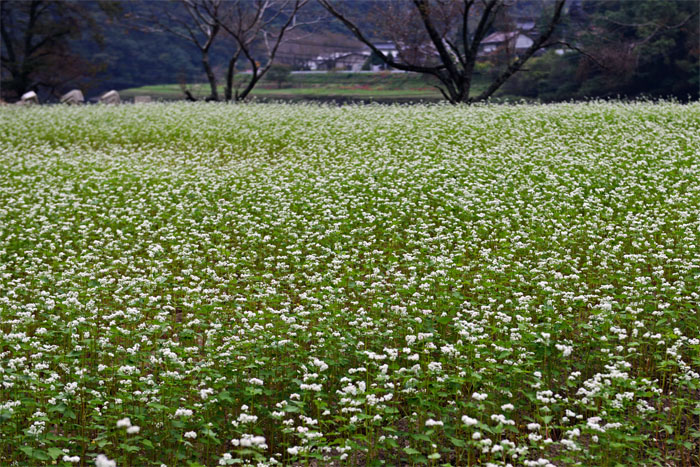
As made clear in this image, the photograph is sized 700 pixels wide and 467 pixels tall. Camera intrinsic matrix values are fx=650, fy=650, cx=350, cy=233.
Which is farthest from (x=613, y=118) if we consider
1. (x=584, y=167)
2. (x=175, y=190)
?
(x=175, y=190)

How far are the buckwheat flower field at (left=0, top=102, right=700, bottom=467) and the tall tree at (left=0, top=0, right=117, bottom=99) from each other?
28.9 m

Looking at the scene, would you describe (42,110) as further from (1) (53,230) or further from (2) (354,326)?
(2) (354,326)

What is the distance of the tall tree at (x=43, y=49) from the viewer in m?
43.0

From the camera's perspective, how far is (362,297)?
7.07m

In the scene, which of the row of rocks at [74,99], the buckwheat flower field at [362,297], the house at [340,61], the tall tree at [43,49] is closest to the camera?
the buckwheat flower field at [362,297]

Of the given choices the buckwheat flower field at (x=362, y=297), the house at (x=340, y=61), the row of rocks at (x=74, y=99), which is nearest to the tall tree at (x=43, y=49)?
the row of rocks at (x=74, y=99)

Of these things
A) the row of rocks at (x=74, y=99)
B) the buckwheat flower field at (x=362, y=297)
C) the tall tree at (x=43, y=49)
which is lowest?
the buckwheat flower field at (x=362, y=297)

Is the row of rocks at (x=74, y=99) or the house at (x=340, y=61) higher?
→ the house at (x=340, y=61)

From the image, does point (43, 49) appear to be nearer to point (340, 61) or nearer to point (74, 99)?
point (74, 99)

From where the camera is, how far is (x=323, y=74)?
2424 inches

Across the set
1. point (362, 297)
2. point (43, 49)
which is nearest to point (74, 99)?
point (43, 49)

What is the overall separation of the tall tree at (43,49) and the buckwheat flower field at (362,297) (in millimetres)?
28863

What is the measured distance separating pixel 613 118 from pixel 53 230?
46.9 feet

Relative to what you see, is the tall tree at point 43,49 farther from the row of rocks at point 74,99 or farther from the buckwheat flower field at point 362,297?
the buckwheat flower field at point 362,297
